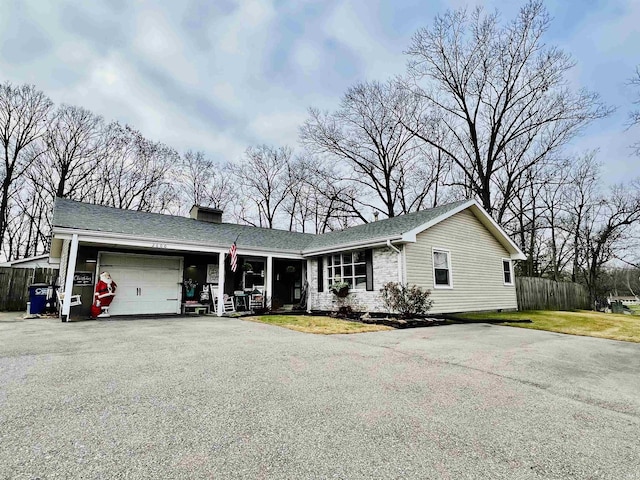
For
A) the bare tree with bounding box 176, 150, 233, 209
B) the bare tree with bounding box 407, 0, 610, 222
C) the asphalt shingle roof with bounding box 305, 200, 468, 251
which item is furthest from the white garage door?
the bare tree with bounding box 407, 0, 610, 222

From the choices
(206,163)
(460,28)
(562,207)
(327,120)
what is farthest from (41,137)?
(562,207)

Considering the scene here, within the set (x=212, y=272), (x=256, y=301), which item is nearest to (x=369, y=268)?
(x=256, y=301)

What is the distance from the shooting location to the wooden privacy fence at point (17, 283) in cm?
1430

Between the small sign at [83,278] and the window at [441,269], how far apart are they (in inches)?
465

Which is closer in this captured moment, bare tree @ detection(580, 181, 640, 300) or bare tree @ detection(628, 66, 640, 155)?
bare tree @ detection(628, 66, 640, 155)

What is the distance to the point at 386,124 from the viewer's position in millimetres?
22547

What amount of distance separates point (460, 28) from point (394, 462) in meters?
21.2

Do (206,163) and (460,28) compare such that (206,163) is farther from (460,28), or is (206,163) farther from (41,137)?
(460,28)

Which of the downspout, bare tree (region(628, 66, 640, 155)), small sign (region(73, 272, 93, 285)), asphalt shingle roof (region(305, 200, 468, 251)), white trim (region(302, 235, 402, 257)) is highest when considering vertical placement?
bare tree (region(628, 66, 640, 155))

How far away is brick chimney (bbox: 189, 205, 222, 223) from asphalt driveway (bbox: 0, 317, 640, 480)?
1026 cm

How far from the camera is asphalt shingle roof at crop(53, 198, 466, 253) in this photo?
426 inches

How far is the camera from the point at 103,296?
438 inches

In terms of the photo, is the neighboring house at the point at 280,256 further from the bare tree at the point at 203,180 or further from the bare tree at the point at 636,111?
the bare tree at the point at 203,180

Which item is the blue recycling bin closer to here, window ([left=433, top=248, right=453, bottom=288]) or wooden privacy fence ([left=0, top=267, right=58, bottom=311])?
wooden privacy fence ([left=0, top=267, right=58, bottom=311])
